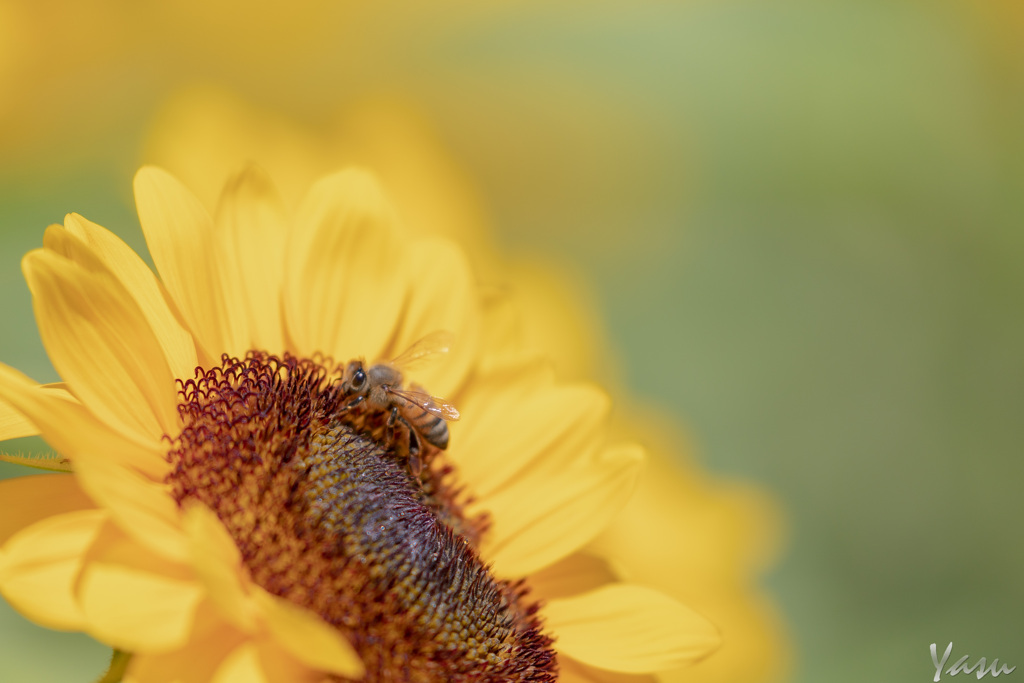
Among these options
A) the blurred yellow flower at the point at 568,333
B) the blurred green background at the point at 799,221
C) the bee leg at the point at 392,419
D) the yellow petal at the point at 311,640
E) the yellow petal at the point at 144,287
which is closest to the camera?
the yellow petal at the point at 311,640

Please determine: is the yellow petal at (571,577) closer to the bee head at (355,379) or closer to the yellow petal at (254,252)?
the bee head at (355,379)

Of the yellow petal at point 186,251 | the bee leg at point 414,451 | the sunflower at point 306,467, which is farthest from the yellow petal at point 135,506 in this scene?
the bee leg at point 414,451

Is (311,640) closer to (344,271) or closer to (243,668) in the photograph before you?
(243,668)

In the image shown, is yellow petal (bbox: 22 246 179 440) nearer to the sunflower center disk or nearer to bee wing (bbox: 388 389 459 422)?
the sunflower center disk

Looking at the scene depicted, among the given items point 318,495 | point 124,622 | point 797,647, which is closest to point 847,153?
point 797,647

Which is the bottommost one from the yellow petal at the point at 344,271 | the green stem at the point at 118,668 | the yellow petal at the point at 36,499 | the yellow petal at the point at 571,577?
the green stem at the point at 118,668

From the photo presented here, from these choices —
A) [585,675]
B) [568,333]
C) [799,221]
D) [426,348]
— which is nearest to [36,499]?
[426,348]

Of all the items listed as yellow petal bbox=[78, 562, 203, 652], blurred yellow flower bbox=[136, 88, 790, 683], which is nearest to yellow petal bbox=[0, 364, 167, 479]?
yellow petal bbox=[78, 562, 203, 652]
